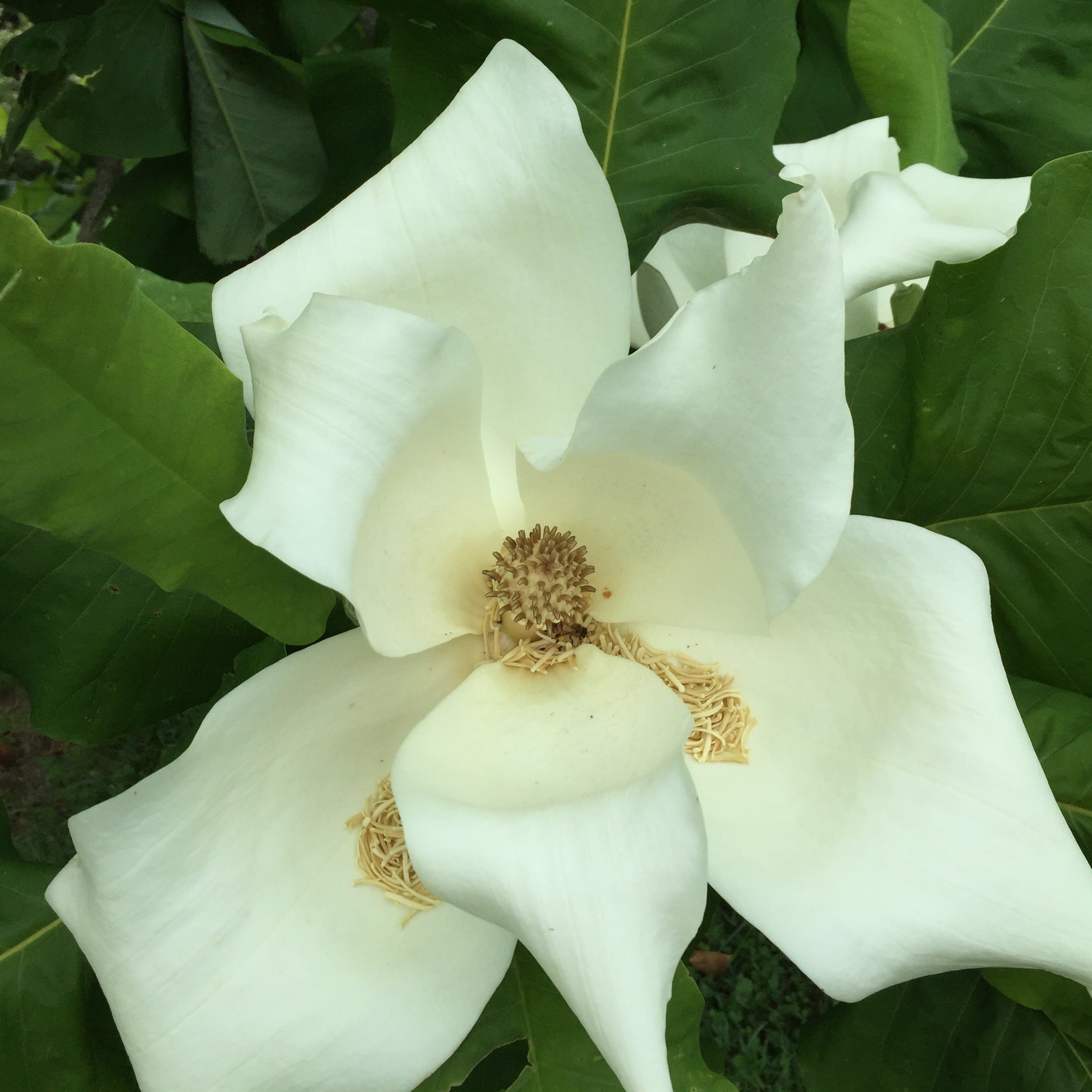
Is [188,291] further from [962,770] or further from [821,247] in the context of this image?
[962,770]

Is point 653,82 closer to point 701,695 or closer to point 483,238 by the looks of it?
point 483,238

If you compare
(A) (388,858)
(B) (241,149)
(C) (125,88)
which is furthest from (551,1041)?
(C) (125,88)

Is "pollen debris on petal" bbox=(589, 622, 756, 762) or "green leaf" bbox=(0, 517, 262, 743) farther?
"green leaf" bbox=(0, 517, 262, 743)

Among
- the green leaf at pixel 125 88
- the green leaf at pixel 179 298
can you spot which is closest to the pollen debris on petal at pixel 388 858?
the green leaf at pixel 179 298

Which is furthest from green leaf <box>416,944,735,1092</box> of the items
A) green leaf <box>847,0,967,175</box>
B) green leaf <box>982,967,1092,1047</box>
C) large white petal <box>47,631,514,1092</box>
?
green leaf <box>847,0,967,175</box>

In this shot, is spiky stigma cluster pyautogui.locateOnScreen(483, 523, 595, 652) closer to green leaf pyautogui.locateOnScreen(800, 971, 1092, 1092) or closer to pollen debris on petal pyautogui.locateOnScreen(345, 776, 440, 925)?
pollen debris on petal pyautogui.locateOnScreen(345, 776, 440, 925)

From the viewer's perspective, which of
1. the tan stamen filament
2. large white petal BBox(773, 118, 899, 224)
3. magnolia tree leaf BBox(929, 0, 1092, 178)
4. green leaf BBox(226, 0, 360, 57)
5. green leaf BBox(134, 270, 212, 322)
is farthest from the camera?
green leaf BBox(226, 0, 360, 57)

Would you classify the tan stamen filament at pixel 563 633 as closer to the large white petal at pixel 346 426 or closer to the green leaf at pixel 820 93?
the large white petal at pixel 346 426
